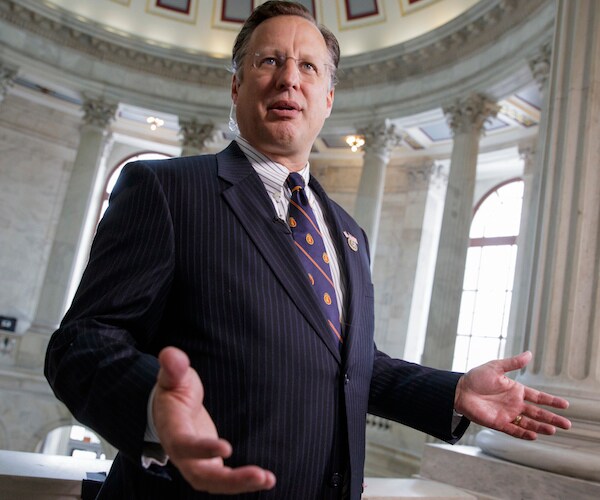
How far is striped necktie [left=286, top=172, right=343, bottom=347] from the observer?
2.06 meters

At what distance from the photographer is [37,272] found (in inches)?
908

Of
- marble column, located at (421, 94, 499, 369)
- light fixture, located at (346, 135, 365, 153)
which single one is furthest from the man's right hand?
light fixture, located at (346, 135, 365, 153)

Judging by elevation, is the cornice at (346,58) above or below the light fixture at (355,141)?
above

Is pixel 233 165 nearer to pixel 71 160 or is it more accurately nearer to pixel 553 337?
pixel 553 337

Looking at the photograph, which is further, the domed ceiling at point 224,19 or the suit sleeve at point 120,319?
the domed ceiling at point 224,19

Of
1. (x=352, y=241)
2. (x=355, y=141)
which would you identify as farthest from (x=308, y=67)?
(x=355, y=141)

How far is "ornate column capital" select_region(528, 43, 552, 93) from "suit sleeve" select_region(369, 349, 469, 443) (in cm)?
1236

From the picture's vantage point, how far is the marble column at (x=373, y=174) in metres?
17.7

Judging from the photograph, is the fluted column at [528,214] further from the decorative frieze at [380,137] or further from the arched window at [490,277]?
the decorative frieze at [380,137]

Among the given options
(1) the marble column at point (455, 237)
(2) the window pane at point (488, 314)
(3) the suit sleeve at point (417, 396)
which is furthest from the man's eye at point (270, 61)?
(2) the window pane at point (488, 314)

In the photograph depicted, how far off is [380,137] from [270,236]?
1709cm

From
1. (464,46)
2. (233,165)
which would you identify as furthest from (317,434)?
(464,46)

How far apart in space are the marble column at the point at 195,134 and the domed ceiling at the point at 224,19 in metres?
2.59

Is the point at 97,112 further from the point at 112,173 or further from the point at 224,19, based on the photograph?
the point at 112,173
